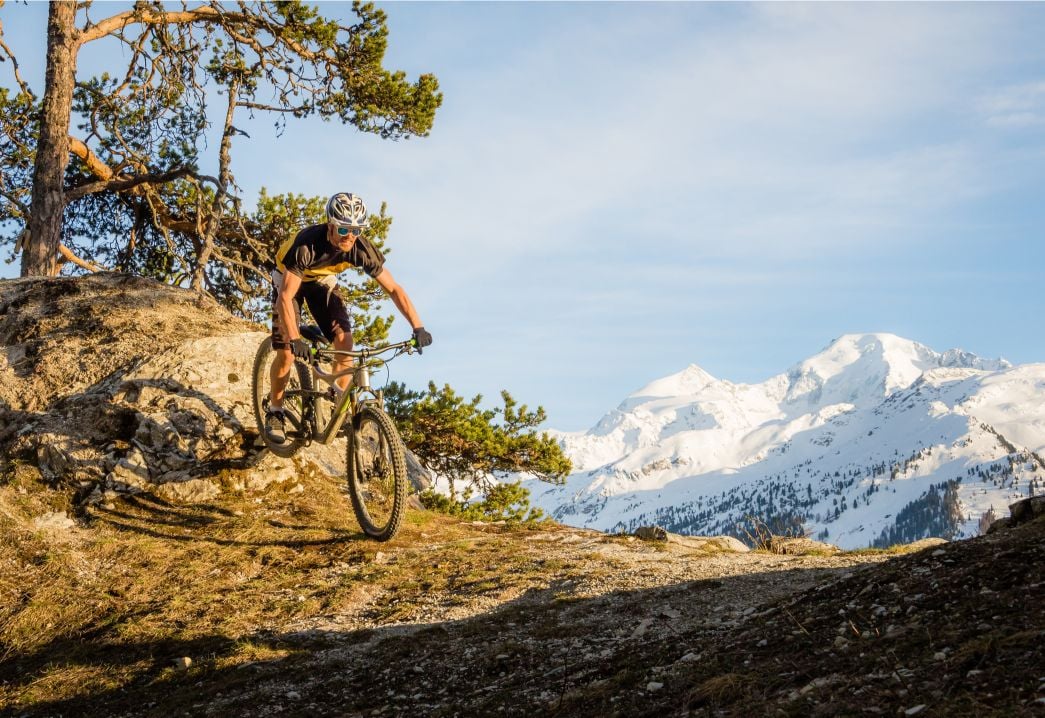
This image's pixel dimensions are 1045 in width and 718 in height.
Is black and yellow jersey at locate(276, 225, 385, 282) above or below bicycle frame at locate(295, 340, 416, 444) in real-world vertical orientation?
above

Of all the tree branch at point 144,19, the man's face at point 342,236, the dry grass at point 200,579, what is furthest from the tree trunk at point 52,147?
the man's face at point 342,236

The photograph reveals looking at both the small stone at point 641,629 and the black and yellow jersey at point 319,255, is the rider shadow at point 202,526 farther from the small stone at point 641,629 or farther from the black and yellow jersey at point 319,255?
the small stone at point 641,629

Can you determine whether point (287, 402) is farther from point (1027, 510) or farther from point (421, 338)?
point (1027, 510)

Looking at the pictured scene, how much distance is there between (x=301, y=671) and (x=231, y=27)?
1761 centimetres

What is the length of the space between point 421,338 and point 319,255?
1.70m

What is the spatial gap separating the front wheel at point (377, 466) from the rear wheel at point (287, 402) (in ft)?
4.25

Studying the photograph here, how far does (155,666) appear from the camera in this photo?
734 cm

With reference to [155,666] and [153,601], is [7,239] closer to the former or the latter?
[153,601]

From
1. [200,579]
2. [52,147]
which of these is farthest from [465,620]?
[52,147]

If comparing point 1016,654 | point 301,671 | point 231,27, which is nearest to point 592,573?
point 301,671

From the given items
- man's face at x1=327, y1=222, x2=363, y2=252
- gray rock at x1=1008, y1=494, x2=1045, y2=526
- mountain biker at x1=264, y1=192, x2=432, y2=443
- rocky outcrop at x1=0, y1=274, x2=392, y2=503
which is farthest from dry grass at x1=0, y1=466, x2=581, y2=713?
gray rock at x1=1008, y1=494, x2=1045, y2=526

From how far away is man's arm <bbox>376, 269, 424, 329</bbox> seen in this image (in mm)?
9641

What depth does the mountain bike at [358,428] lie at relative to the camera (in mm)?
9469

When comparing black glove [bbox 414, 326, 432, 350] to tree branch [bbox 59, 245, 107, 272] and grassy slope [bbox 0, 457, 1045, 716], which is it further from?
tree branch [bbox 59, 245, 107, 272]
